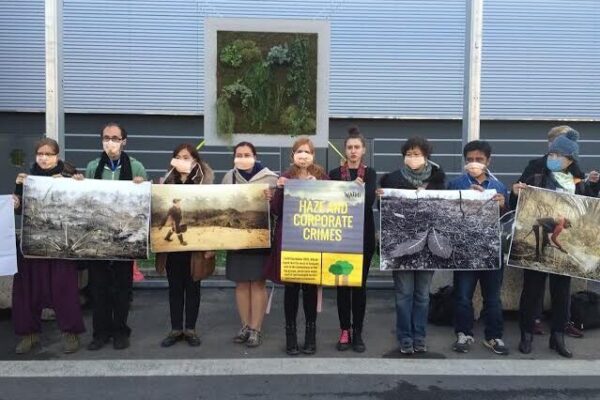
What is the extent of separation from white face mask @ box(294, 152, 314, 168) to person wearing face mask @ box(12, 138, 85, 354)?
2124mm

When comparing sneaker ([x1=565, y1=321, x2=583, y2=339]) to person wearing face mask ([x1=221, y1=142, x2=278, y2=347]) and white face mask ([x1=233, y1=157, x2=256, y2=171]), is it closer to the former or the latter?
person wearing face mask ([x1=221, y1=142, x2=278, y2=347])

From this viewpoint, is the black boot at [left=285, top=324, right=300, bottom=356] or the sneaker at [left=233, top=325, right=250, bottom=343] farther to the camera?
the sneaker at [left=233, top=325, right=250, bottom=343]

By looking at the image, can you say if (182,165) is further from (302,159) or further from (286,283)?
(286,283)

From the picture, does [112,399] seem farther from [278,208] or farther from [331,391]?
[278,208]

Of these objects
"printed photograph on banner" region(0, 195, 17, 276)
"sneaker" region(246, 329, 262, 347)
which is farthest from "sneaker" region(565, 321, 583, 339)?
"printed photograph on banner" region(0, 195, 17, 276)

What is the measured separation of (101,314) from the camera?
528 centimetres

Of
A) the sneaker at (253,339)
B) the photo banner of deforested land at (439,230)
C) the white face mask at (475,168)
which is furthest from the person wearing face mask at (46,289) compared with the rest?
the white face mask at (475,168)

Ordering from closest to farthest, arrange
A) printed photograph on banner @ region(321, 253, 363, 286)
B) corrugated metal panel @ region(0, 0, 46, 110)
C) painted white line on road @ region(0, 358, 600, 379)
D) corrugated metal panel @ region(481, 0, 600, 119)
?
painted white line on road @ region(0, 358, 600, 379) < printed photograph on banner @ region(321, 253, 363, 286) < corrugated metal panel @ region(0, 0, 46, 110) < corrugated metal panel @ region(481, 0, 600, 119)

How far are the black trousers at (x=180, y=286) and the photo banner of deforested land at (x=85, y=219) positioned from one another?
0.32 meters

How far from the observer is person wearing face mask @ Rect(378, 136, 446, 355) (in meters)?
5.19

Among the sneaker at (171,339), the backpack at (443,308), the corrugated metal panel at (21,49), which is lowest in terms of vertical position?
the sneaker at (171,339)

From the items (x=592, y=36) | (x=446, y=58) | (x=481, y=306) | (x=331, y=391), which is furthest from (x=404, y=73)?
(x=331, y=391)

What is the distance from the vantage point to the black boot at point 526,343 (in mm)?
5324

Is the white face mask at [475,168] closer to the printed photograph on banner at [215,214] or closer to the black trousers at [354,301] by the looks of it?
the black trousers at [354,301]
